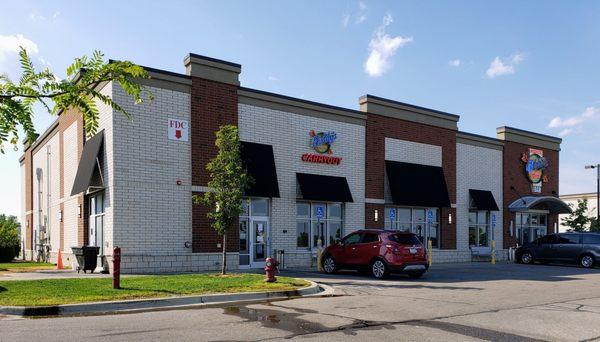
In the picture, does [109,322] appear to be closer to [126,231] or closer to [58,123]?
[126,231]

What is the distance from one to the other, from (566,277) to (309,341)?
1557cm

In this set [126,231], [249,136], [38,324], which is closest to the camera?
[38,324]

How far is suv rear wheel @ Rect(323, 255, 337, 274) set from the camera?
20.5 meters

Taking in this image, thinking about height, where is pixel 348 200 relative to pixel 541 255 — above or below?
above

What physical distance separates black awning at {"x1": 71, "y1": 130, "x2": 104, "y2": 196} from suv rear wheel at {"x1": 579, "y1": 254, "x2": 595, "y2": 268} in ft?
71.5

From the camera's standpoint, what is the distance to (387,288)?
15758 mm

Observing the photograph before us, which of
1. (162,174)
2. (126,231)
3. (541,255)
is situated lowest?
(541,255)

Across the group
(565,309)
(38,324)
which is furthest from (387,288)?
(38,324)

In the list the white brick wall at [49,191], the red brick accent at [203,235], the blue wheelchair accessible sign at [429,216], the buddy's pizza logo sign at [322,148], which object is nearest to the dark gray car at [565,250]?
the blue wheelchair accessible sign at [429,216]

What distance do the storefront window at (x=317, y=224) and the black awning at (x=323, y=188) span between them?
821 millimetres

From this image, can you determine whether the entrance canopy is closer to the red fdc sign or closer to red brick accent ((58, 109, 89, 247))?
the red fdc sign

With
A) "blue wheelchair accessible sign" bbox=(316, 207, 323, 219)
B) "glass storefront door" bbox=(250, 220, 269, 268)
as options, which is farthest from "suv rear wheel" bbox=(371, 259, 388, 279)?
"blue wheelchair accessible sign" bbox=(316, 207, 323, 219)

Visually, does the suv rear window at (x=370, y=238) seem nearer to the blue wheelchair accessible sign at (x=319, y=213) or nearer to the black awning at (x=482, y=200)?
the blue wheelchair accessible sign at (x=319, y=213)

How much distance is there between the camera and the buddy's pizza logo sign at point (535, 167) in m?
35.1
